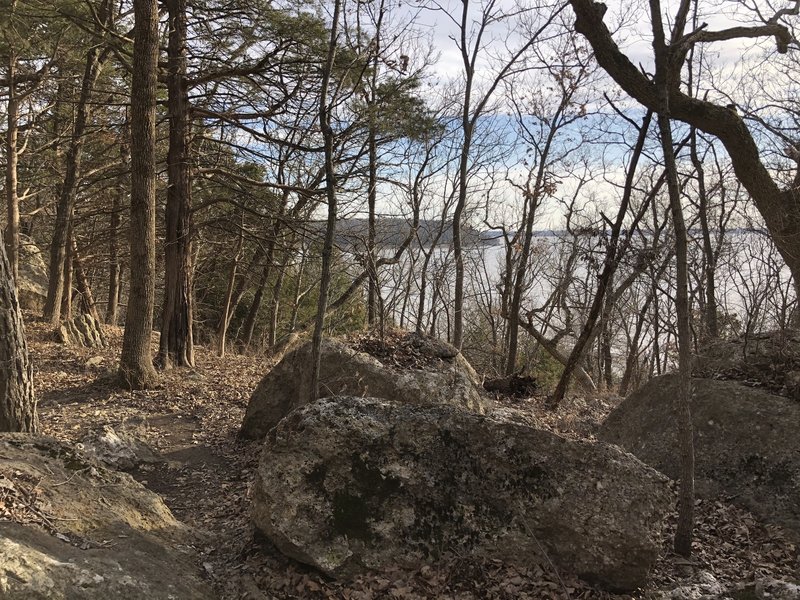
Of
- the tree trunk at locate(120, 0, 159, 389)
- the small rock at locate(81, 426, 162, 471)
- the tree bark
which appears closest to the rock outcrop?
the tree trunk at locate(120, 0, 159, 389)

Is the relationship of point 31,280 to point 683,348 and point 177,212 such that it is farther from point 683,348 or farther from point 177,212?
point 683,348

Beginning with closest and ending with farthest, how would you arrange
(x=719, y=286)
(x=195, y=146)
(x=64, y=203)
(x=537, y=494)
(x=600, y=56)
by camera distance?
(x=537, y=494)
(x=600, y=56)
(x=64, y=203)
(x=195, y=146)
(x=719, y=286)

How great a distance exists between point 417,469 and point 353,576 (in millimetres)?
795

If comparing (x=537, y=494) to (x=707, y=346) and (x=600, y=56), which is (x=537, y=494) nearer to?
(x=707, y=346)

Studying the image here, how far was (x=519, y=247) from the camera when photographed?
16.0m

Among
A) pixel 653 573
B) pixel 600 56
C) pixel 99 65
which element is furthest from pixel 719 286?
pixel 99 65

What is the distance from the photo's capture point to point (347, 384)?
6566 mm

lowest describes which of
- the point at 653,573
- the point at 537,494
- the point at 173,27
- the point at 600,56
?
the point at 653,573

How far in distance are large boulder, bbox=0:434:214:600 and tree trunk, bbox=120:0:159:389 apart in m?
4.06

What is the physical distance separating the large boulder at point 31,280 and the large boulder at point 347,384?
1123 centimetres

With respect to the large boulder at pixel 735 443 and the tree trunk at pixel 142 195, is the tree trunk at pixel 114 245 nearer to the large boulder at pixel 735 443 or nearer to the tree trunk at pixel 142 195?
the tree trunk at pixel 142 195

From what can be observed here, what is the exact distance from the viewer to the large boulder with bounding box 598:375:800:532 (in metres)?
4.87

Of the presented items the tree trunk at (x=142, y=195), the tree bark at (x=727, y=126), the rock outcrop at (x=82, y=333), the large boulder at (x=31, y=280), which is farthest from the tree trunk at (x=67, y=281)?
the tree bark at (x=727, y=126)

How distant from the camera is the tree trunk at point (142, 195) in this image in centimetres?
756
